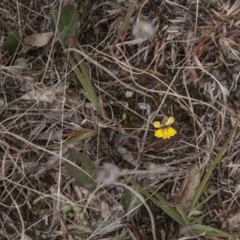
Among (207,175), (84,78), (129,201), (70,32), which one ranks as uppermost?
(70,32)

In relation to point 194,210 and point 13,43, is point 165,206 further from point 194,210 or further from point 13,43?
point 13,43

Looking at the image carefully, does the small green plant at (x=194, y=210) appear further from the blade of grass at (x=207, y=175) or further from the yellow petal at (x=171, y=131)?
the yellow petal at (x=171, y=131)

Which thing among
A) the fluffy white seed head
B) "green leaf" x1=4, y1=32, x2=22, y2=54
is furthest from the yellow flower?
"green leaf" x1=4, y1=32, x2=22, y2=54

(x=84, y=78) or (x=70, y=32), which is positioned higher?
(x=70, y=32)

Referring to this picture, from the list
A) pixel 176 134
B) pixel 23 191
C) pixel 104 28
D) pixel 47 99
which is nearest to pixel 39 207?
pixel 23 191

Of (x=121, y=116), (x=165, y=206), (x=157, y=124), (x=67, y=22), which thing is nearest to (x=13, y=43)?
(x=67, y=22)

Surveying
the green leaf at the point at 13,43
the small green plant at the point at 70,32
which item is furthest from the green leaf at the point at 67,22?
the green leaf at the point at 13,43

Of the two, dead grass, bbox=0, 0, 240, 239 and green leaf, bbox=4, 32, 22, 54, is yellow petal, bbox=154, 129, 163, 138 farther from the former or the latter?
green leaf, bbox=4, 32, 22, 54
